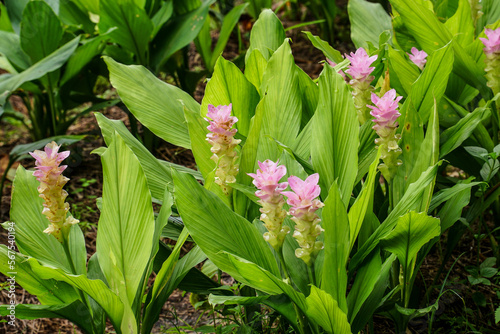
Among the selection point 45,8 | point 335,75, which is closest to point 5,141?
point 45,8

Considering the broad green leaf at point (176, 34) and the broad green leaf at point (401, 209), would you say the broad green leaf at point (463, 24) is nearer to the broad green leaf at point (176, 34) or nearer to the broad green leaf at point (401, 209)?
the broad green leaf at point (401, 209)

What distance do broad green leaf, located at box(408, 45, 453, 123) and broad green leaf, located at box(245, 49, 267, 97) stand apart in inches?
16.5

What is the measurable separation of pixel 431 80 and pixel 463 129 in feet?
0.48

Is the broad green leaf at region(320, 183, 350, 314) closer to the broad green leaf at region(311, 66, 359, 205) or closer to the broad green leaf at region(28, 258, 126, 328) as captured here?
the broad green leaf at region(311, 66, 359, 205)

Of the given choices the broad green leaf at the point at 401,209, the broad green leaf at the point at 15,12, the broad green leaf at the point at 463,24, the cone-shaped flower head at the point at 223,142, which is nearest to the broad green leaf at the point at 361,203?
the broad green leaf at the point at 401,209

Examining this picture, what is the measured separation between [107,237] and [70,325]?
2.43 feet

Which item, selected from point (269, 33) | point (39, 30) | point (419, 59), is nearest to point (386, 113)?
point (419, 59)

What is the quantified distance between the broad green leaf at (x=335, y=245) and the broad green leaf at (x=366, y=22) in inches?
39.9

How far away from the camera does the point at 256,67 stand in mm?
1492

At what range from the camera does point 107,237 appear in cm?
119

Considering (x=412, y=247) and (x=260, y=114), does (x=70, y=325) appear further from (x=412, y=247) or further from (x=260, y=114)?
(x=412, y=247)

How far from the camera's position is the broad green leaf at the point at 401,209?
1056mm

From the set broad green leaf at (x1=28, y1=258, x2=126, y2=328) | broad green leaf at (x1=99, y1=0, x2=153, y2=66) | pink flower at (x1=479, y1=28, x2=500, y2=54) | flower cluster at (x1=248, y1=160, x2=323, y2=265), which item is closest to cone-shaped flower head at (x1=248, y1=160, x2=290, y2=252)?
flower cluster at (x1=248, y1=160, x2=323, y2=265)

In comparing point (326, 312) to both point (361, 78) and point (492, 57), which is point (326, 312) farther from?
point (492, 57)
